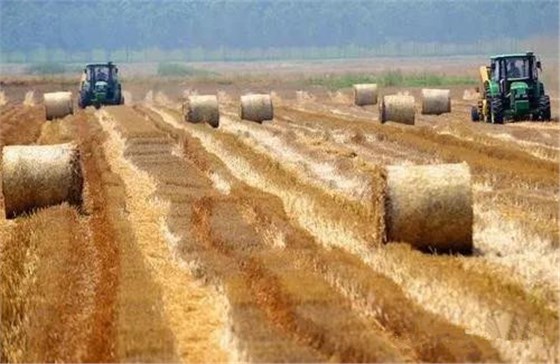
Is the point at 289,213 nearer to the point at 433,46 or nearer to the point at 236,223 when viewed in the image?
the point at 236,223

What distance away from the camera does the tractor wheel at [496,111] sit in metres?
29.1

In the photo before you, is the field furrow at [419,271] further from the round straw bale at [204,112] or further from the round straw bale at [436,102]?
the round straw bale at [436,102]

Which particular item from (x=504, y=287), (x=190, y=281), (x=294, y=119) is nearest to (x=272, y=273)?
(x=190, y=281)

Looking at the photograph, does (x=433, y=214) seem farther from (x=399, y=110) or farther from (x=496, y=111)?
(x=496, y=111)

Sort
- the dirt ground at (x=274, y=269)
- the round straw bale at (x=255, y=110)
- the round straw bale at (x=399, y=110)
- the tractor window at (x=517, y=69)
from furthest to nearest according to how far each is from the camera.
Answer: the round straw bale at (x=255, y=110) < the tractor window at (x=517, y=69) < the round straw bale at (x=399, y=110) < the dirt ground at (x=274, y=269)

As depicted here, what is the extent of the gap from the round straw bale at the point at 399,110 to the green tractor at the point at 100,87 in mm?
17974

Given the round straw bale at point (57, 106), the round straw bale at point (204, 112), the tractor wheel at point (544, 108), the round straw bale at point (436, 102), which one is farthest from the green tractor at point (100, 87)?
the tractor wheel at point (544, 108)

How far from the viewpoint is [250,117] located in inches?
1251

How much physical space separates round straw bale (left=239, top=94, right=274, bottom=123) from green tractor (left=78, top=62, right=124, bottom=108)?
539 inches

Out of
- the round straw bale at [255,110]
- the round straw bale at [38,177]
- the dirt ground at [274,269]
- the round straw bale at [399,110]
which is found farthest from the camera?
the round straw bale at [255,110]

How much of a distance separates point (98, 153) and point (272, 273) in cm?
1279

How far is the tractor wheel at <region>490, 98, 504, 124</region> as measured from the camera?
95.3 feet

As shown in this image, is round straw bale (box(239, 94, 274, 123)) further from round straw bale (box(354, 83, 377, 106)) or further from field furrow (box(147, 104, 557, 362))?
field furrow (box(147, 104, 557, 362))

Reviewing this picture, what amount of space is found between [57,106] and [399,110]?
14.1 metres
